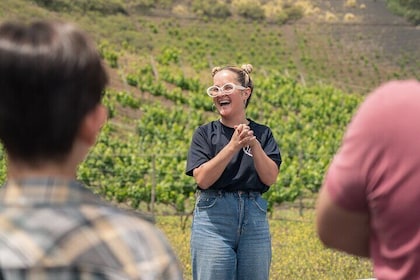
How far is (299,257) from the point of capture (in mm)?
9773

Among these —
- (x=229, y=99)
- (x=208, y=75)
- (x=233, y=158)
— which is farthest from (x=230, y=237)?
(x=208, y=75)

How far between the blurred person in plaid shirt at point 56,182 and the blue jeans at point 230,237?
2.41 metres

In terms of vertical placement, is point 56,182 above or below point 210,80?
below

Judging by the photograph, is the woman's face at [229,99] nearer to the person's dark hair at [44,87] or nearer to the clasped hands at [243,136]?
the clasped hands at [243,136]

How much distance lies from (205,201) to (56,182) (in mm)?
2499

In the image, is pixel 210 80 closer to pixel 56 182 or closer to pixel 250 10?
pixel 250 10

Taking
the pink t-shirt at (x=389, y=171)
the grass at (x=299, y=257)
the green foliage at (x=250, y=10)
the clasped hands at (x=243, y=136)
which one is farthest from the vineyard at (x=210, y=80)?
the pink t-shirt at (x=389, y=171)

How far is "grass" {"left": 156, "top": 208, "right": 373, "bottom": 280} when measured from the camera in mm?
8211

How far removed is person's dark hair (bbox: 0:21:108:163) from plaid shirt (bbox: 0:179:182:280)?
8 centimetres

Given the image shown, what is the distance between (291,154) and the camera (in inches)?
800

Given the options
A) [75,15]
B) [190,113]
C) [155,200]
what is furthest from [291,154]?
[75,15]

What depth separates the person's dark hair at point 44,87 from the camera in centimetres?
169

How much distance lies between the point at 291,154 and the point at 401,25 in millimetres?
31333

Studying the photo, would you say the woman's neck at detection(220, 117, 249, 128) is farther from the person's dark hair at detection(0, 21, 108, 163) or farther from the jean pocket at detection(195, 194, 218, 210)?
the person's dark hair at detection(0, 21, 108, 163)
